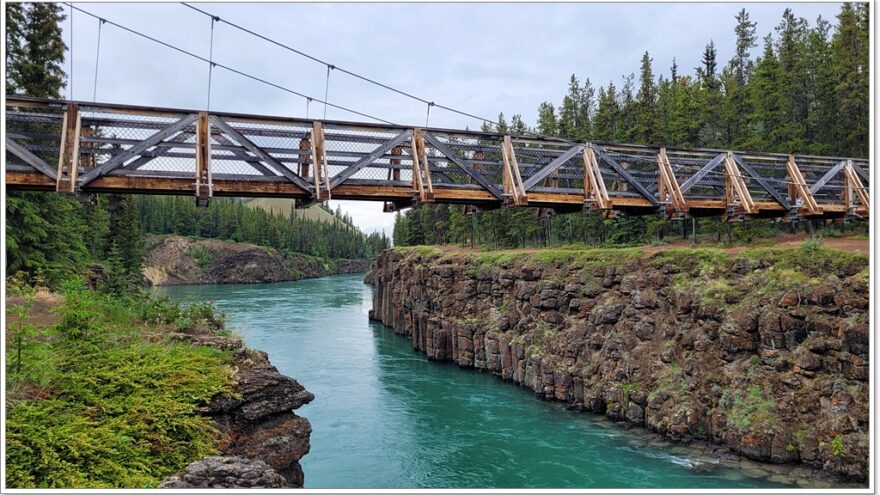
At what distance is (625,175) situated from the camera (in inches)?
482

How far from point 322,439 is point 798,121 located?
4368 centimetres

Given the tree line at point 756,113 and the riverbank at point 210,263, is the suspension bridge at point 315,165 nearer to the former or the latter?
the tree line at point 756,113

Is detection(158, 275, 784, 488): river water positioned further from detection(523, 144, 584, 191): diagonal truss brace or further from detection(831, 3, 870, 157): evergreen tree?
detection(831, 3, 870, 157): evergreen tree

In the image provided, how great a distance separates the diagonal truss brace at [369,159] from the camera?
10.4 metres

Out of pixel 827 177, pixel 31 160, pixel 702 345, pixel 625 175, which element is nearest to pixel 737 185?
pixel 625 175

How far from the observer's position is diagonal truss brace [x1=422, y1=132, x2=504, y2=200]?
1092cm

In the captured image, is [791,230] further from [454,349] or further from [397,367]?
[397,367]

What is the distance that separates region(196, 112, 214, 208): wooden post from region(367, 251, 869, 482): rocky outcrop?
20.2 m

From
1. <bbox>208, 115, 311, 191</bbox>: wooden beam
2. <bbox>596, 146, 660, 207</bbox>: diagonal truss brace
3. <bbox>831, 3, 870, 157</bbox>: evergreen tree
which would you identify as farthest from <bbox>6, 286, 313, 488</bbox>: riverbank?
<bbox>831, 3, 870, 157</bbox>: evergreen tree

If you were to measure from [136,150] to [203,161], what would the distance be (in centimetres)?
110

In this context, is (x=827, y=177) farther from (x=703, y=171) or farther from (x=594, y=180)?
(x=594, y=180)

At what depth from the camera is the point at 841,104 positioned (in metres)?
39.4

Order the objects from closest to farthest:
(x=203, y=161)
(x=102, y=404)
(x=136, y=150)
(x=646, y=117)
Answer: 1. (x=102, y=404)
2. (x=136, y=150)
3. (x=203, y=161)
4. (x=646, y=117)

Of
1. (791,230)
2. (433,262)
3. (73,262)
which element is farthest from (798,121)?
(73,262)
